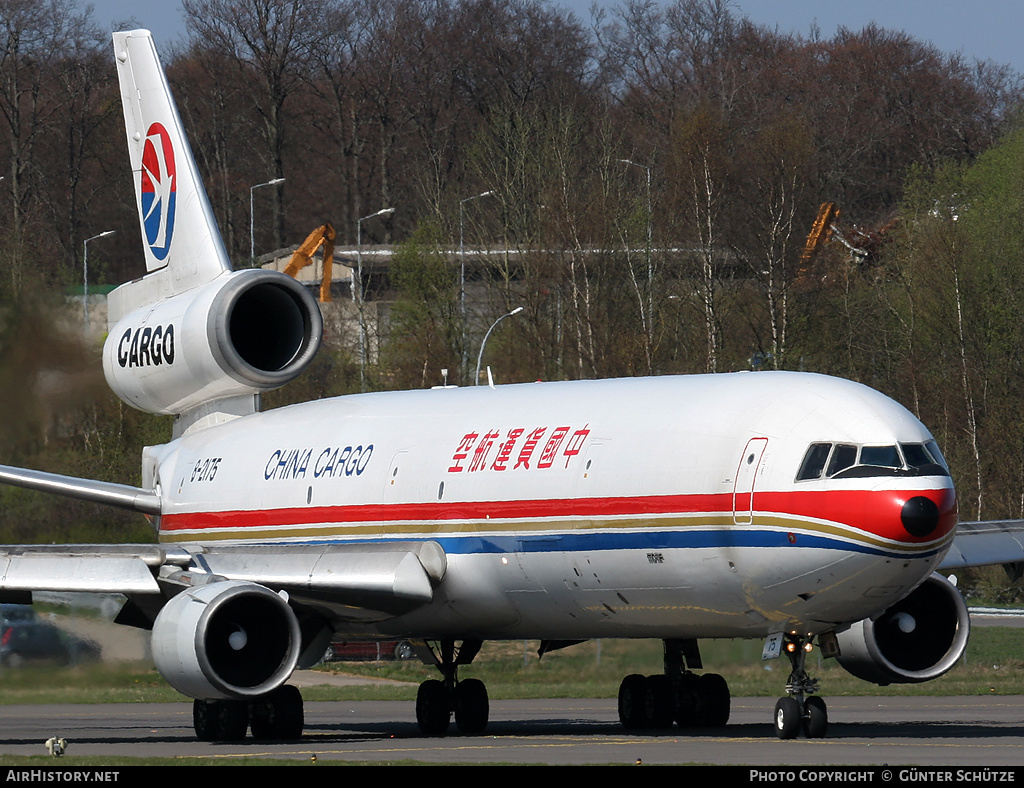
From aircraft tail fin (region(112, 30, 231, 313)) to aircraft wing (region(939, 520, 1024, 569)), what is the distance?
12877 mm

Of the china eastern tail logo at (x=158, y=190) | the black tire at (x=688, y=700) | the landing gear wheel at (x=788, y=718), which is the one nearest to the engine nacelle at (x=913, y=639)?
the black tire at (x=688, y=700)

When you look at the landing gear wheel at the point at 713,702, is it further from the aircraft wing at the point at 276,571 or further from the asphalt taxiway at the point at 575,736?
the aircraft wing at the point at 276,571

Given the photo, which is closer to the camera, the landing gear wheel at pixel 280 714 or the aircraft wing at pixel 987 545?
the aircraft wing at pixel 987 545

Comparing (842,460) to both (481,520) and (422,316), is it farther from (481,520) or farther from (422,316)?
(422,316)

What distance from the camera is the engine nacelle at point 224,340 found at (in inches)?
1105

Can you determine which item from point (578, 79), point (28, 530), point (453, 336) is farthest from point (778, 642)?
point (578, 79)

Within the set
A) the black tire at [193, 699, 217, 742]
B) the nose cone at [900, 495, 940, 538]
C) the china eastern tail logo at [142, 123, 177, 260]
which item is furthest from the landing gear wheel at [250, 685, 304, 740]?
the china eastern tail logo at [142, 123, 177, 260]

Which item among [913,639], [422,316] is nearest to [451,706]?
[913,639]

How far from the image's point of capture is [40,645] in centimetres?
3030

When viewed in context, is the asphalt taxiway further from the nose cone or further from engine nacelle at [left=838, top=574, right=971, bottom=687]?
the nose cone

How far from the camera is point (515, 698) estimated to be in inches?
1355

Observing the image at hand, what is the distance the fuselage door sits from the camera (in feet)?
64.3

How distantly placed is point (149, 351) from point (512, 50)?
62920mm

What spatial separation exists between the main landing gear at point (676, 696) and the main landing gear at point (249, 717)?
456cm
